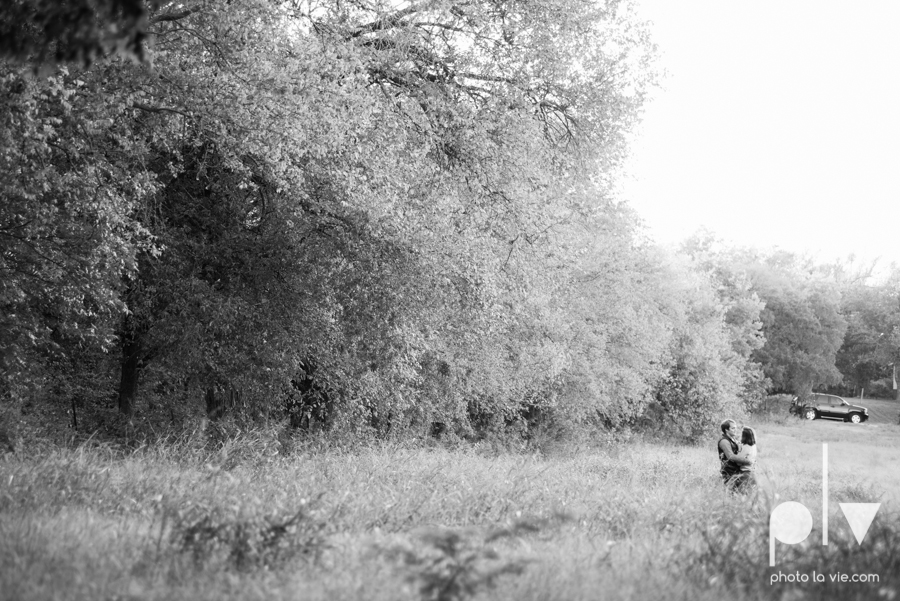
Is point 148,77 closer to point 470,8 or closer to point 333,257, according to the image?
point 333,257

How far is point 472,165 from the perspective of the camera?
15055mm

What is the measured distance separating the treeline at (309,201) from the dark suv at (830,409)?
37413 millimetres

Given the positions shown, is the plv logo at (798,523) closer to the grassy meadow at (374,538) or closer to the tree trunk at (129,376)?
the grassy meadow at (374,538)

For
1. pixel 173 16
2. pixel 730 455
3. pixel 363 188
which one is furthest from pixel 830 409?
pixel 173 16

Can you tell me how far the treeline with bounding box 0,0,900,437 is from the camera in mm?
10945

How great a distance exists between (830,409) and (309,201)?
48708mm

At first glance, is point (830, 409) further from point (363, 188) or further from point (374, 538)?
point (374, 538)

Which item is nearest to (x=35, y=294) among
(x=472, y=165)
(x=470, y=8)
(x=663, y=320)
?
(x=472, y=165)

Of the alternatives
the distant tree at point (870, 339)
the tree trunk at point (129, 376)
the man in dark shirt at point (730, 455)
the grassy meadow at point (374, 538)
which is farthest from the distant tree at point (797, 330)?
the grassy meadow at point (374, 538)

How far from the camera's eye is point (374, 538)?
6.48 meters

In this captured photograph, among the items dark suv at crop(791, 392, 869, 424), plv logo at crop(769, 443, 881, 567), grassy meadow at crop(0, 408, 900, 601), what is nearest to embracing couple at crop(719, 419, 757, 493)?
grassy meadow at crop(0, 408, 900, 601)

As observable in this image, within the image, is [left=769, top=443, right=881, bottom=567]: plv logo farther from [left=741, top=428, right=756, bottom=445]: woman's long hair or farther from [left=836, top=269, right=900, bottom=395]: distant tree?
[left=836, top=269, right=900, bottom=395]: distant tree

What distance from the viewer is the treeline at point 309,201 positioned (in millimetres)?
10945

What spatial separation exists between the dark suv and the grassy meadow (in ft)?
150
